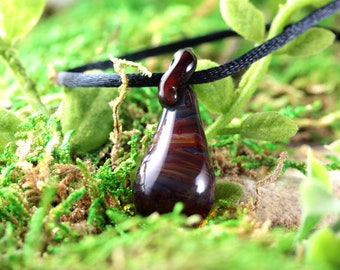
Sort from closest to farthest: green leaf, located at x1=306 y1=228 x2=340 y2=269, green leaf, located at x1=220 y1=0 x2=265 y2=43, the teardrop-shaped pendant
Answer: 1. green leaf, located at x1=306 y1=228 x2=340 y2=269
2. the teardrop-shaped pendant
3. green leaf, located at x1=220 y1=0 x2=265 y2=43

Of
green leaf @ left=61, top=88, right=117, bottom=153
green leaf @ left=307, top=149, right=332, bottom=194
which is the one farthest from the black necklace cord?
green leaf @ left=307, top=149, right=332, bottom=194

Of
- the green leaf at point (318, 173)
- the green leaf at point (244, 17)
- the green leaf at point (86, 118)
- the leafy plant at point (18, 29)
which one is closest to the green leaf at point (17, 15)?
the leafy plant at point (18, 29)

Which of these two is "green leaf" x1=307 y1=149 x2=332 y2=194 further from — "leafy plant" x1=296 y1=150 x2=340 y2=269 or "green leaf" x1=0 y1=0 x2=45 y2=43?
"green leaf" x1=0 y1=0 x2=45 y2=43

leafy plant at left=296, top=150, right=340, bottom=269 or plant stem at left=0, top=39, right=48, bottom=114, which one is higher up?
plant stem at left=0, top=39, right=48, bottom=114

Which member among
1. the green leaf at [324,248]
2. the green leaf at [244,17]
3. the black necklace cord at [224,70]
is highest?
the green leaf at [244,17]

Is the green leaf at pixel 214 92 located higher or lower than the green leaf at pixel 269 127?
higher

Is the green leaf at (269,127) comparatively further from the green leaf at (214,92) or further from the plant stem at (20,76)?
the plant stem at (20,76)

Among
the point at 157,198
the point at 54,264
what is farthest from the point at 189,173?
the point at 54,264
